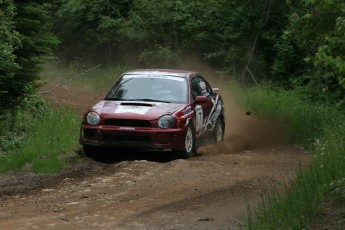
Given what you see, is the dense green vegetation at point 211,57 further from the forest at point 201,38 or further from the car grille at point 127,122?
the car grille at point 127,122

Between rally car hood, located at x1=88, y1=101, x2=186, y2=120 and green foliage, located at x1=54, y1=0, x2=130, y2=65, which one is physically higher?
green foliage, located at x1=54, y1=0, x2=130, y2=65

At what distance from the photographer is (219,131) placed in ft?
55.8

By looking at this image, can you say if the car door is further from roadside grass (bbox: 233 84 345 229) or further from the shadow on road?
roadside grass (bbox: 233 84 345 229)

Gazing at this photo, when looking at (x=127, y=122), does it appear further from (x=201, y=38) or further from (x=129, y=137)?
(x=201, y=38)

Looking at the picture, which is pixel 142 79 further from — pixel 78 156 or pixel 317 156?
pixel 317 156

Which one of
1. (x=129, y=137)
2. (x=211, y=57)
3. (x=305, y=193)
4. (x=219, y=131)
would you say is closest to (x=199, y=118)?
(x=219, y=131)

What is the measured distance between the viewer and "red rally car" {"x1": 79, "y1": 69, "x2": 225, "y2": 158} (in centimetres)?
1385

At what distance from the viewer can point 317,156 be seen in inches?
420

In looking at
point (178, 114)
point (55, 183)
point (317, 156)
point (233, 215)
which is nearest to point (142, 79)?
point (178, 114)

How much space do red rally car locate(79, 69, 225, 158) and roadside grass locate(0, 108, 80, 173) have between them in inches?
24.4

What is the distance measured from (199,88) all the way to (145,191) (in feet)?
18.6

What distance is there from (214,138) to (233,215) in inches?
292

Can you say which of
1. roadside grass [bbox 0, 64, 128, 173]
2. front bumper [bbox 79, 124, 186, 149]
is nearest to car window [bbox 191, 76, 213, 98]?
front bumper [bbox 79, 124, 186, 149]

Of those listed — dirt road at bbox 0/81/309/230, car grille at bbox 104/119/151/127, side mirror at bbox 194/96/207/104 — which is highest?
side mirror at bbox 194/96/207/104
